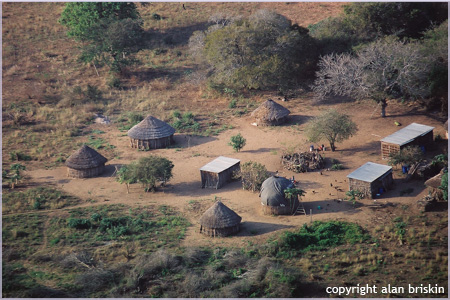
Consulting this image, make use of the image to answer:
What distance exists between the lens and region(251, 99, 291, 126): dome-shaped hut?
4303 cm

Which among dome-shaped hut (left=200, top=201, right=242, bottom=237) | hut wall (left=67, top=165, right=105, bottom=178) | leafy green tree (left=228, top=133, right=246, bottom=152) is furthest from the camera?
leafy green tree (left=228, top=133, right=246, bottom=152)

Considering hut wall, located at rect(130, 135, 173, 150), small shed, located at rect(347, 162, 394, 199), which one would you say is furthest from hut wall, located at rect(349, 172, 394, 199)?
hut wall, located at rect(130, 135, 173, 150)

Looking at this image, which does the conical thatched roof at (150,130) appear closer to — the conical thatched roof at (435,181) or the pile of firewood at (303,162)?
the pile of firewood at (303,162)

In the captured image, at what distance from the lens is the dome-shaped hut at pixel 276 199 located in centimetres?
3142

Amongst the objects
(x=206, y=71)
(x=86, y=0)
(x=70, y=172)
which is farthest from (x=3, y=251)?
(x=86, y=0)

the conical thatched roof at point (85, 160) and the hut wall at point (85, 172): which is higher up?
the conical thatched roof at point (85, 160)

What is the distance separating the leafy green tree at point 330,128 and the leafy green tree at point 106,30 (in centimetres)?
2274

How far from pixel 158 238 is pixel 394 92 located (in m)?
20.8

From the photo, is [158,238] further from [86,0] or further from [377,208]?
[86,0]

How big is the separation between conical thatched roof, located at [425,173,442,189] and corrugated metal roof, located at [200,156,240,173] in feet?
35.8

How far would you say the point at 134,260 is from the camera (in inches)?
1089

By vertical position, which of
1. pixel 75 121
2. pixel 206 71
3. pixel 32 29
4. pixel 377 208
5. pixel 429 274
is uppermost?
pixel 32 29

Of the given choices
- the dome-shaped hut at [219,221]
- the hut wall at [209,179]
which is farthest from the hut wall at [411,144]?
the dome-shaped hut at [219,221]

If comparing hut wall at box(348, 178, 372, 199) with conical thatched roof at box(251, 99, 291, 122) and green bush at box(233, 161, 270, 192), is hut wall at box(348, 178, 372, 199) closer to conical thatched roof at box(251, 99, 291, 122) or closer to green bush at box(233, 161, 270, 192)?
green bush at box(233, 161, 270, 192)
